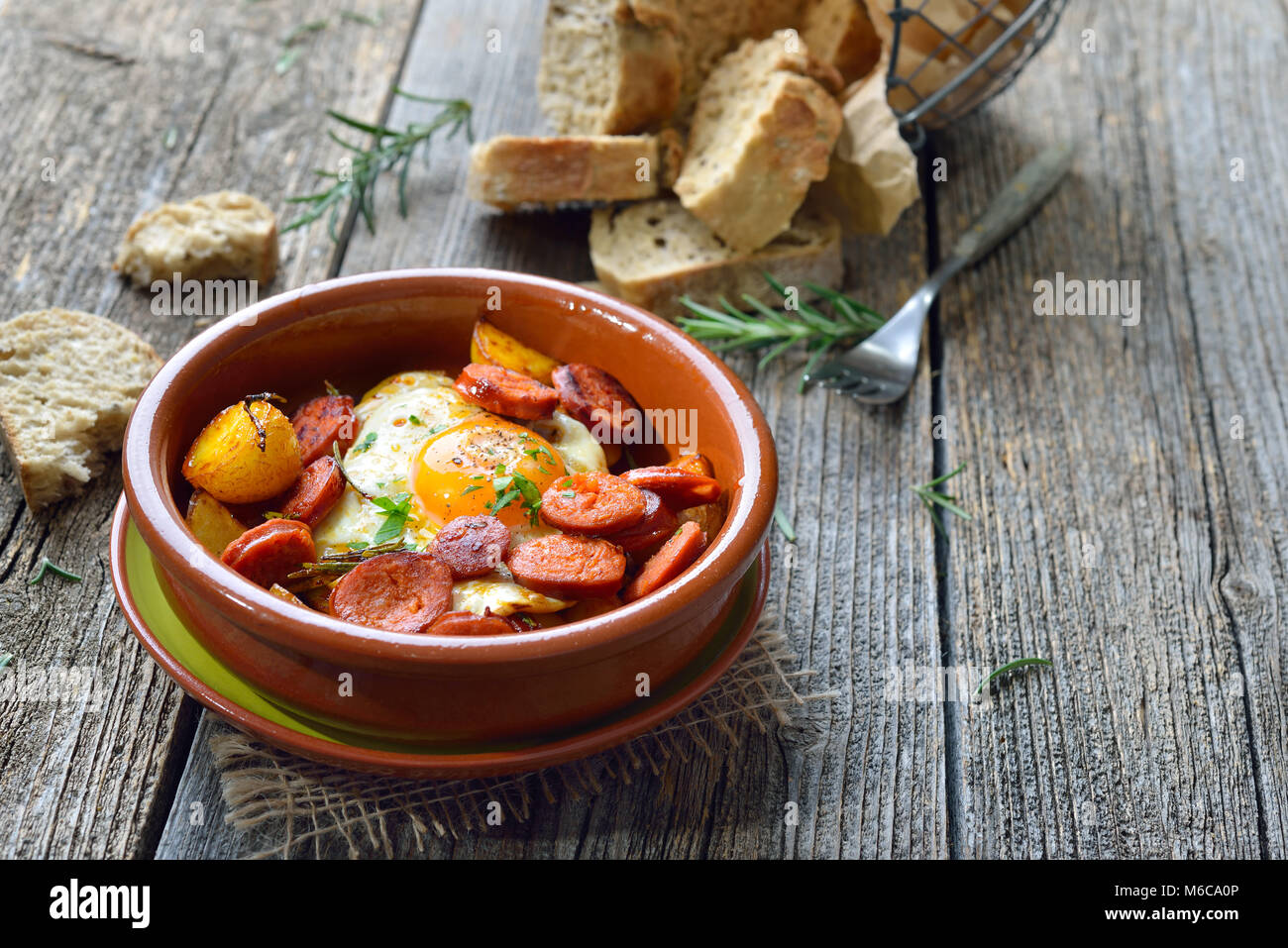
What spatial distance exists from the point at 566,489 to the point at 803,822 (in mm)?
594

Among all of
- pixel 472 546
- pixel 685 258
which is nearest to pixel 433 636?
pixel 472 546

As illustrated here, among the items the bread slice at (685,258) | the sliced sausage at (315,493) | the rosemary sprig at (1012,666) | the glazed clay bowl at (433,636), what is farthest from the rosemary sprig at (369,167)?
the rosemary sprig at (1012,666)

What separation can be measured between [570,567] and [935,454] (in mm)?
1034

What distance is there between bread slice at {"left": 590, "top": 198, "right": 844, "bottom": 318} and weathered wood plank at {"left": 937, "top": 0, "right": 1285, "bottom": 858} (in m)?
0.34

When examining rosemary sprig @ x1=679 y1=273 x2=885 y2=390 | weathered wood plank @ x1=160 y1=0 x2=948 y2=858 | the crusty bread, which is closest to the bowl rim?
weathered wood plank @ x1=160 y1=0 x2=948 y2=858

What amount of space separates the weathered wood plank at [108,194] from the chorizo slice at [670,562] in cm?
71

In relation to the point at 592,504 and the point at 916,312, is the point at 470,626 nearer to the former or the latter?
the point at 592,504

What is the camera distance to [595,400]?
197 centimetres

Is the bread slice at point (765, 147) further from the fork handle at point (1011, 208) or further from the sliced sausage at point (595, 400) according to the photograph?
the sliced sausage at point (595, 400)

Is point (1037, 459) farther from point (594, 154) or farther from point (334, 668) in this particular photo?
point (334, 668)

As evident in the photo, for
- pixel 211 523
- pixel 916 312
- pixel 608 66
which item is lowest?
pixel 916 312

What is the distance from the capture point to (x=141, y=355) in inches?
90.0

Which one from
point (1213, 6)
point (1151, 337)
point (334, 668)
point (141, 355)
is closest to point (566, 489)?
point (334, 668)

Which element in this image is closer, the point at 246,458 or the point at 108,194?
the point at 246,458
